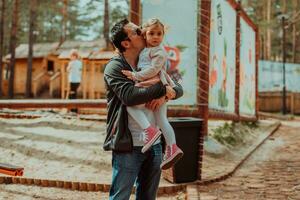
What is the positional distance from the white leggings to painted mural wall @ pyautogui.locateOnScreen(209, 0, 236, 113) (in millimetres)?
4933

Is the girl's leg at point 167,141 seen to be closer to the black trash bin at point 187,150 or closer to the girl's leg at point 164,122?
the girl's leg at point 164,122

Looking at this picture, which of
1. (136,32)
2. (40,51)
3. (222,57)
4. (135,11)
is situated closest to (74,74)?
(222,57)

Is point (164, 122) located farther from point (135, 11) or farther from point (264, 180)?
point (135, 11)

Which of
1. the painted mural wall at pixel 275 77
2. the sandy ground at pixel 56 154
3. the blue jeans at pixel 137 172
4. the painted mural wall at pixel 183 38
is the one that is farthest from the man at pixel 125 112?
the painted mural wall at pixel 275 77

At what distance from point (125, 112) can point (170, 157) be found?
534 millimetres

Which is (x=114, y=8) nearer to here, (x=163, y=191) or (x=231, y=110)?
(x=231, y=110)

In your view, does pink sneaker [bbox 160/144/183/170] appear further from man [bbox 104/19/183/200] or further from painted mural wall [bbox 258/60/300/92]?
painted mural wall [bbox 258/60/300/92]

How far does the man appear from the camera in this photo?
2.86m

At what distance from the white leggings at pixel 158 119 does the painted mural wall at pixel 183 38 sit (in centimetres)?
457

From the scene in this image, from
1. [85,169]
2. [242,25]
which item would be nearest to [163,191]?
[85,169]

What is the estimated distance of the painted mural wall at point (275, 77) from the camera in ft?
84.2

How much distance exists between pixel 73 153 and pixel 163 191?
2.09 meters

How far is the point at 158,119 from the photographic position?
10.4ft

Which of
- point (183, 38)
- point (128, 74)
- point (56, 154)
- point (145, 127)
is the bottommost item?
point (56, 154)
